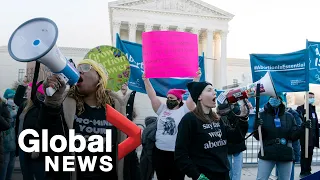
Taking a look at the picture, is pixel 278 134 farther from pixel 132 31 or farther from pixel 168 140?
pixel 132 31

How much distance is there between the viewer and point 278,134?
489cm

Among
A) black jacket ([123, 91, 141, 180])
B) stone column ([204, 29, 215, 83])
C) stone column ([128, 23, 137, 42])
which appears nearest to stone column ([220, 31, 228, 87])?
stone column ([204, 29, 215, 83])

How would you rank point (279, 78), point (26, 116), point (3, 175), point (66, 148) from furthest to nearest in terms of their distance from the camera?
point (279, 78) < point (3, 175) < point (26, 116) < point (66, 148)

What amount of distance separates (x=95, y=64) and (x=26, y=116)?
1.96m

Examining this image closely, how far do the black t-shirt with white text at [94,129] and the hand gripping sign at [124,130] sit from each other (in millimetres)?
57

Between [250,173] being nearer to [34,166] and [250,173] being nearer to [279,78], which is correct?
[279,78]

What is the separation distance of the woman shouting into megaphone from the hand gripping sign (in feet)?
1.88

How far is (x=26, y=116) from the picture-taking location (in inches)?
161

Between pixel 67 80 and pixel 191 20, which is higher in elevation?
pixel 191 20

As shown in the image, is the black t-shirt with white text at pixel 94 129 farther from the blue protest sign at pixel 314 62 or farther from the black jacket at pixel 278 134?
the blue protest sign at pixel 314 62

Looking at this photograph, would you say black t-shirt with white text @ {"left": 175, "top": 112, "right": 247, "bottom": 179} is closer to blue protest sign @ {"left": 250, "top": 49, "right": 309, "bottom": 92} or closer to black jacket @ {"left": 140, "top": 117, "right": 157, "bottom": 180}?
black jacket @ {"left": 140, "top": 117, "right": 157, "bottom": 180}

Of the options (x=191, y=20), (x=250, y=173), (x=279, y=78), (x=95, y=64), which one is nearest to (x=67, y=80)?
(x=95, y=64)

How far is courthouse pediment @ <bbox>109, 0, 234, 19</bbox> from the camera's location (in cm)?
5094

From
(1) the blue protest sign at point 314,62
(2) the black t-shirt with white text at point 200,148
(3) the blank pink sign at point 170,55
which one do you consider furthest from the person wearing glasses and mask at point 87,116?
(1) the blue protest sign at point 314,62
